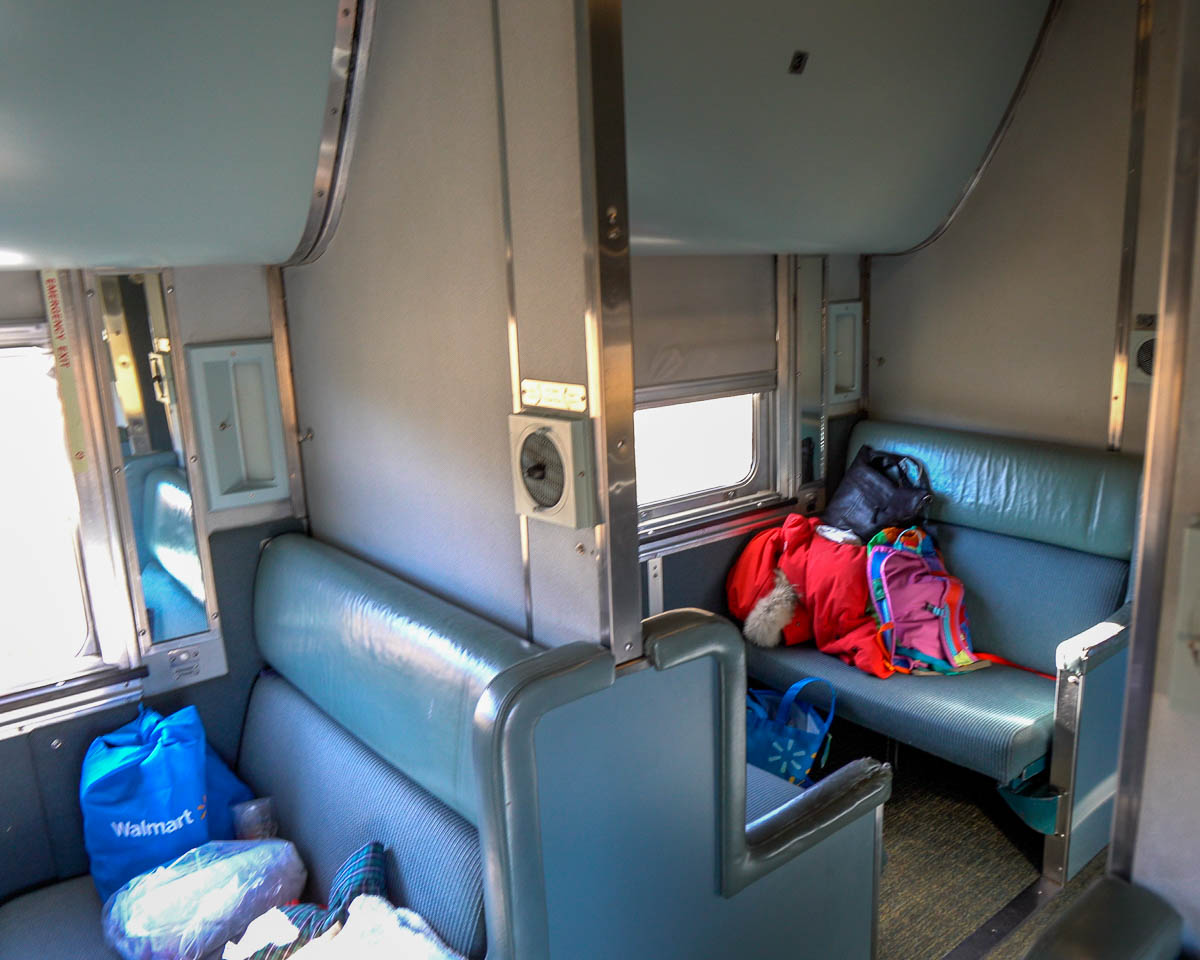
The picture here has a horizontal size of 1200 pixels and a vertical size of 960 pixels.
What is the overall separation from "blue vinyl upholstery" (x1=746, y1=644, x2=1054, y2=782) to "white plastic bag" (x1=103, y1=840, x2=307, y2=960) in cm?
202

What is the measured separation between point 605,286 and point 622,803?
0.98 metres

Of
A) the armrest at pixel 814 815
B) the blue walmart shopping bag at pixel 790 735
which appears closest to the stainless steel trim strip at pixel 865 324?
the blue walmart shopping bag at pixel 790 735

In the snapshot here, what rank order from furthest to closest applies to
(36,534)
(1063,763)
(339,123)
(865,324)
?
(865,324) < (1063,763) < (36,534) < (339,123)

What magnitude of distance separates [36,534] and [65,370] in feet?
1.55

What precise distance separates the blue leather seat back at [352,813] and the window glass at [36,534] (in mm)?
568

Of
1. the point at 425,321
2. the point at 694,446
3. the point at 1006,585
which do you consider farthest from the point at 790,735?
the point at 425,321

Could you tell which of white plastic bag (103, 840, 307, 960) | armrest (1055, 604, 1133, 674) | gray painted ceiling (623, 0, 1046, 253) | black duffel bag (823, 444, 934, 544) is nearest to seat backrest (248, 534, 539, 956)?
white plastic bag (103, 840, 307, 960)

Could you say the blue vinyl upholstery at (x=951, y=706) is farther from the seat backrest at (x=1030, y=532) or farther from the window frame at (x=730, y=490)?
the window frame at (x=730, y=490)

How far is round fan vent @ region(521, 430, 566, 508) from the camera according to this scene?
5.78ft

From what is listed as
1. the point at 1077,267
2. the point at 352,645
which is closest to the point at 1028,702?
the point at 1077,267

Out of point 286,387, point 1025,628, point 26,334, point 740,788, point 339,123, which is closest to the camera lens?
point 740,788

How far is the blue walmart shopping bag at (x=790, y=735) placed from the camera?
3441mm

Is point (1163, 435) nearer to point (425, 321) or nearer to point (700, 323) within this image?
point (425, 321)

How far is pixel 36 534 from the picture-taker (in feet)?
8.66
